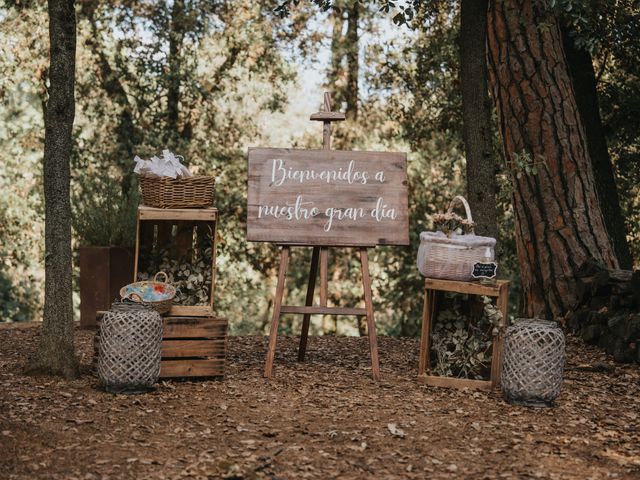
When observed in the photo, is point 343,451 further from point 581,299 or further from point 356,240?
point 581,299

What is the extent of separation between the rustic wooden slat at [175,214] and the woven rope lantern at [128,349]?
0.65m

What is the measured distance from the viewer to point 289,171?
211 inches

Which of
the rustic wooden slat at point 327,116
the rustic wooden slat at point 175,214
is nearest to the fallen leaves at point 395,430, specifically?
the rustic wooden slat at point 175,214

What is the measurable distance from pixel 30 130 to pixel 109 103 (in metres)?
1.57

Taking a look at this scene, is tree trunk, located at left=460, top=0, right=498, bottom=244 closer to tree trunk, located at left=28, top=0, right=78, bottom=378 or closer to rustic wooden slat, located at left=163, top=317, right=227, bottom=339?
rustic wooden slat, located at left=163, top=317, right=227, bottom=339

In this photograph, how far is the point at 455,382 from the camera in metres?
5.17

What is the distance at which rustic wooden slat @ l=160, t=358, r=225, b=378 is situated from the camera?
16.8ft

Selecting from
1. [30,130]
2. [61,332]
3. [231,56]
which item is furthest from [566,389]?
[30,130]

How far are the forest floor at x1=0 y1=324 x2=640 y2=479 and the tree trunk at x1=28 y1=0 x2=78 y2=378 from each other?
0.21 m

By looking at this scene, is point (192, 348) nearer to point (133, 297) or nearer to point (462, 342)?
point (133, 297)

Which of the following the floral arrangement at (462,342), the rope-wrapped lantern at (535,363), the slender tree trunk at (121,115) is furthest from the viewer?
the slender tree trunk at (121,115)

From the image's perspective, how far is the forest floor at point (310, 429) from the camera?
369 centimetres

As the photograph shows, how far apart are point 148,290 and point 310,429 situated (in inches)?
57.6

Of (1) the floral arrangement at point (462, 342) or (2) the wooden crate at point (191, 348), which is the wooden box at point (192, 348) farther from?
(1) the floral arrangement at point (462, 342)
